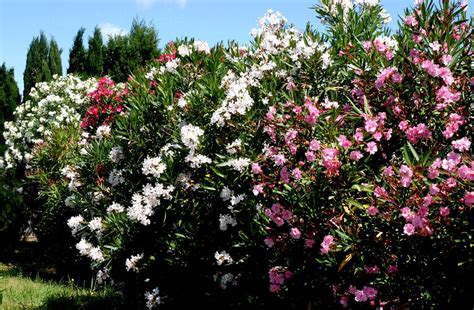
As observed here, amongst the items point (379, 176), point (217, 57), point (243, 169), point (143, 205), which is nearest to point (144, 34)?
point (217, 57)

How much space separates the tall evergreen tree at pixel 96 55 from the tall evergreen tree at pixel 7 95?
1904 mm

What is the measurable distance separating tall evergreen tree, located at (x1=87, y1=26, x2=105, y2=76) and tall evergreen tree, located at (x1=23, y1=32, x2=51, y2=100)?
1141mm

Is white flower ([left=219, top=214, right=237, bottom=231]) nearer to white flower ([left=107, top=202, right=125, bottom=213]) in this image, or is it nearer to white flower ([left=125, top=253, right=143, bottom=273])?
white flower ([left=125, top=253, right=143, bottom=273])

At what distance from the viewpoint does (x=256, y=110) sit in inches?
187

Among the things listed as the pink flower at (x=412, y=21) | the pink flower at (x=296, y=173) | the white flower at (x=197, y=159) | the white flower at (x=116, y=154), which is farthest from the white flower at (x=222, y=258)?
the pink flower at (x=412, y=21)

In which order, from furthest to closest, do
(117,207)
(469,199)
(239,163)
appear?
(117,207) → (239,163) → (469,199)

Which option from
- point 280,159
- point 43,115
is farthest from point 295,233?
point 43,115

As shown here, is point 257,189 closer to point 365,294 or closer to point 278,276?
point 278,276

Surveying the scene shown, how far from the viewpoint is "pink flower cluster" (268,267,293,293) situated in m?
4.30

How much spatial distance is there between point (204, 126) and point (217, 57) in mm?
1136

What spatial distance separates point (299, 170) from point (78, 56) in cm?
1206

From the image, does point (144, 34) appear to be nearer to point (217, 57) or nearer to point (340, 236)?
point (217, 57)

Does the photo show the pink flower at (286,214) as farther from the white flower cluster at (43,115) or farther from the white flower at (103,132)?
the white flower cluster at (43,115)

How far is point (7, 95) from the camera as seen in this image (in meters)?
13.9
